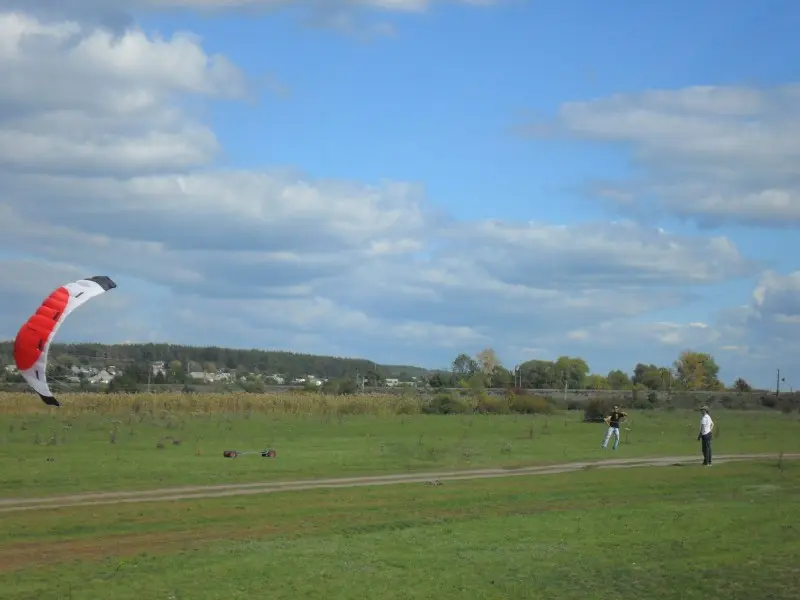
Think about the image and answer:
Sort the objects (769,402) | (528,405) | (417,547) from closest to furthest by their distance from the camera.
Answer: (417,547), (528,405), (769,402)

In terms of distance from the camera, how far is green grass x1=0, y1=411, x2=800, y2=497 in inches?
1102

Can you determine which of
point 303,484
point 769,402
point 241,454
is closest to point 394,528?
point 303,484

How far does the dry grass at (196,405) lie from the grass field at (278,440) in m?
0.10

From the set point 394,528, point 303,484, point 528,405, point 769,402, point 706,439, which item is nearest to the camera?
point 394,528

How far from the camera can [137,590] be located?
43.1 feet

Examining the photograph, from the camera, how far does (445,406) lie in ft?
220

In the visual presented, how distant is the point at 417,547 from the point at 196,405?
138 ft

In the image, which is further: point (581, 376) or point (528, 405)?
point (581, 376)

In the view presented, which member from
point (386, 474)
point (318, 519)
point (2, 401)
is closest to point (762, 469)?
point (386, 474)

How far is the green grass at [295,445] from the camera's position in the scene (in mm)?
27984

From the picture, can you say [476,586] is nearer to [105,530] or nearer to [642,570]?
[642,570]

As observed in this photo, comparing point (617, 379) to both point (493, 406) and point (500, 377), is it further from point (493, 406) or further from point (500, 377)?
point (493, 406)

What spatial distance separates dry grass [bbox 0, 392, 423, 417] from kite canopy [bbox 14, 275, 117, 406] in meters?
23.8

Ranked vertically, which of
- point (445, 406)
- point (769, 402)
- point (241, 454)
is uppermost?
point (769, 402)
